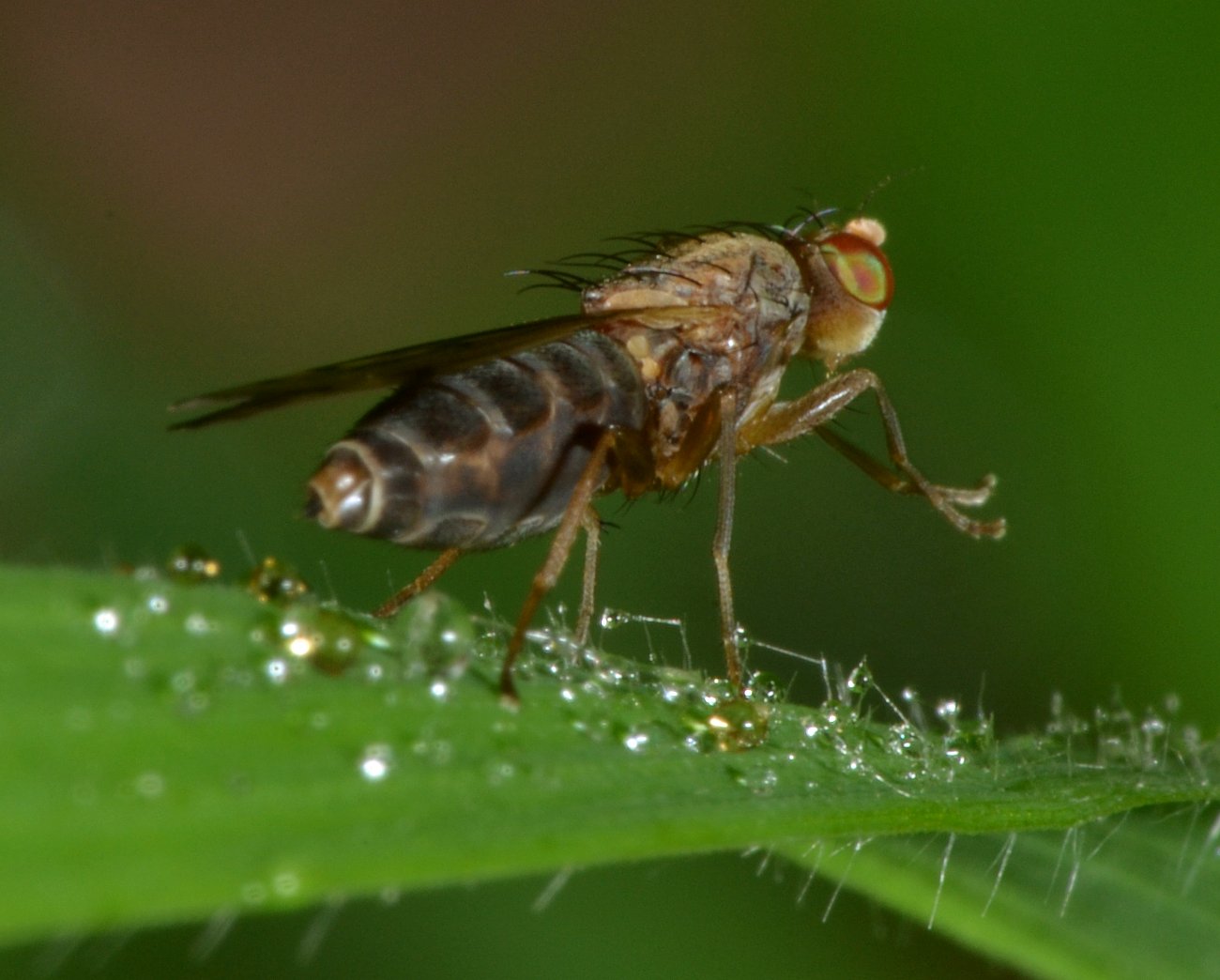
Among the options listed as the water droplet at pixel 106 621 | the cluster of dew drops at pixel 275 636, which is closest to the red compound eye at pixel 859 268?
the cluster of dew drops at pixel 275 636

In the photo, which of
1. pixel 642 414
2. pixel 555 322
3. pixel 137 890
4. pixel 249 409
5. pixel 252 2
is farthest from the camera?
pixel 252 2

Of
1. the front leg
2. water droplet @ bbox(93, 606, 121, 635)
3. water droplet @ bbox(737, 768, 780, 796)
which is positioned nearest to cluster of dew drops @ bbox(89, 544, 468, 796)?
water droplet @ bbox(93, 606, 121, 635)

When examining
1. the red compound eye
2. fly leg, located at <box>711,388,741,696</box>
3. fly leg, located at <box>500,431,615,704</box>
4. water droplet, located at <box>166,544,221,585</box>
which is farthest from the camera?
the red compound eye

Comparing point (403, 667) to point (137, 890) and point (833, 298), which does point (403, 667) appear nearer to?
point (137, 890)

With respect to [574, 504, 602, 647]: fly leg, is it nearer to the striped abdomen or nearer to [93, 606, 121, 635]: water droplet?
the striped abdomen

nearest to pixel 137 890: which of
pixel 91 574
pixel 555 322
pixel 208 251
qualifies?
pixel 91 574
